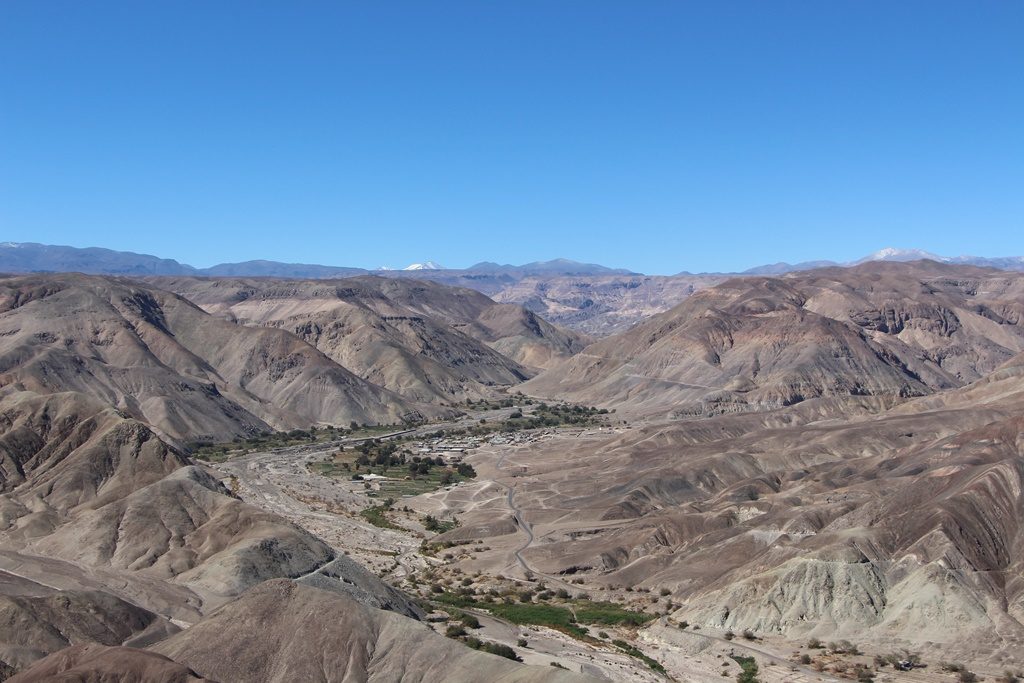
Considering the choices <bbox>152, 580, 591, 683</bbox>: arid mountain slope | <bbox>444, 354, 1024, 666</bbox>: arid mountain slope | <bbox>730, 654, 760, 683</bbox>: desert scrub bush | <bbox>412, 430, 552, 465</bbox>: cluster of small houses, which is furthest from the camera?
<bbox>412, 430, 552, 465</bbox>: cluster of small houses

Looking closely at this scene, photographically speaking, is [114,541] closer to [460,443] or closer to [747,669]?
[747,669]

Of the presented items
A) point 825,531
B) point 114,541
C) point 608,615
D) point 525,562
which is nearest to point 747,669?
point 608,615

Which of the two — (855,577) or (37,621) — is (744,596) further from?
(37,621)

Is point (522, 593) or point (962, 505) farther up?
point (962, 505)

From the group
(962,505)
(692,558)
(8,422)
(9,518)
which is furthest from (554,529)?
(8,422)

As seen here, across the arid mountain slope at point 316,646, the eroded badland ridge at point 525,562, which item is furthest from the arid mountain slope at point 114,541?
the arid mountain slope at point 316,646

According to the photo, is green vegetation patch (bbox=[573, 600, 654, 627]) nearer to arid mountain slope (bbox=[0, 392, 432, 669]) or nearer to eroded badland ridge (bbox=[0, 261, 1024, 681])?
eroded badland ridge (bbox=[0, 261, 1024, 681])

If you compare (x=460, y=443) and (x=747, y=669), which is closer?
(x=747, y=669)

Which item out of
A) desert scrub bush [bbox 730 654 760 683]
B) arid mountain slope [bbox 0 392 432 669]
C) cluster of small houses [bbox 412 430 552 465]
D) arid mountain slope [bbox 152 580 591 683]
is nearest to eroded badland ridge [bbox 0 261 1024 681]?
arid mountain slope [bbox 152 580 591 683]

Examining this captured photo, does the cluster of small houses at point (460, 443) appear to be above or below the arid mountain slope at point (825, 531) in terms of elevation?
below

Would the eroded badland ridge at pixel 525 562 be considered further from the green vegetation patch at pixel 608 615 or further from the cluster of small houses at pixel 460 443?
the cluster of small houses at pixel 460 443

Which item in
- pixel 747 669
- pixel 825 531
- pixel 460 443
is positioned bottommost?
pixel 747 669
